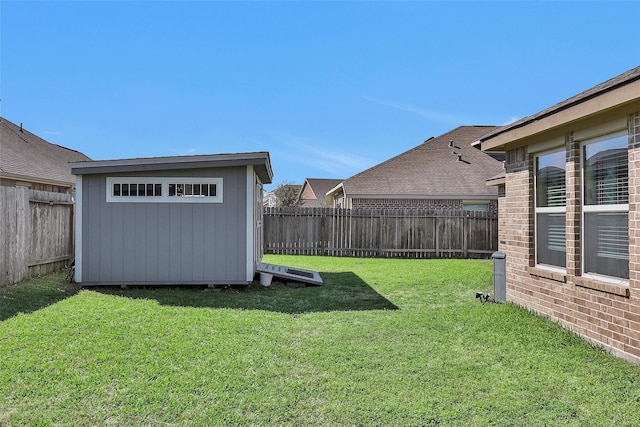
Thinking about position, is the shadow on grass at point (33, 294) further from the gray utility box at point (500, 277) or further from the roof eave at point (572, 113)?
the roof eave at point (572, 113)

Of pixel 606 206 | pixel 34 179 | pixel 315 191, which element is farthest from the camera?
pixel 315 191

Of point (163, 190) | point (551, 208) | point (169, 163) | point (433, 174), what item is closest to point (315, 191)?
point (433, 174)

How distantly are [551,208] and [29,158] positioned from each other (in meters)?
18.3

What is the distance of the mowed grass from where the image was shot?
3.08 metres

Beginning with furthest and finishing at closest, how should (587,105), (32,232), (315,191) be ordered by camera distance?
1. (315,191)
2. (32,232)
3. (587,105)

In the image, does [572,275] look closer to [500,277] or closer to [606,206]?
[606,206]

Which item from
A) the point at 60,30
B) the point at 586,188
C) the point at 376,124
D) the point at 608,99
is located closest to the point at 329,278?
the point at 586,188

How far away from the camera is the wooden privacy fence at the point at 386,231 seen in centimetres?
1597

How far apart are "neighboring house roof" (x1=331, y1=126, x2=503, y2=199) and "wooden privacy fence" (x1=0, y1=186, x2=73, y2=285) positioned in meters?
11.4

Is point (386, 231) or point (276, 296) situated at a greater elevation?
point (386, 231)

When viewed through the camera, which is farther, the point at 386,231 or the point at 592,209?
the point at 386,231

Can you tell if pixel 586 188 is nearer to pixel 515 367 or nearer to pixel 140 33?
pixel 515 367

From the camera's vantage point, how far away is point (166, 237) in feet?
27.4

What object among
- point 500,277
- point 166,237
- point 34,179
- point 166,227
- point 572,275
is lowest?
point 500,277
